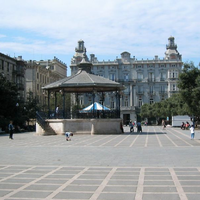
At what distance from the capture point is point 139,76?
106m

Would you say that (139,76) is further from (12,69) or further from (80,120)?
(80,120)

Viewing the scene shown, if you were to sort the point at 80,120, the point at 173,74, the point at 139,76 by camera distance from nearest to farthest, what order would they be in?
1. the point at 80,120
2. the point at 173,74
3. the point at 139,76

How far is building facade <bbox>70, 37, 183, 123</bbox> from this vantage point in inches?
4094

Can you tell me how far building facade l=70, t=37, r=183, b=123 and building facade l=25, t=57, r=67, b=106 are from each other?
5.66 meters

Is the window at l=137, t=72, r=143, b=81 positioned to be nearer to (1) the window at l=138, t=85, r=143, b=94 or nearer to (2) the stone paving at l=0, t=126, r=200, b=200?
(1) the window at l=138, t=85, r=143, b=94

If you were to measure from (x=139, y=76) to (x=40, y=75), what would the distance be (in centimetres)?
3204

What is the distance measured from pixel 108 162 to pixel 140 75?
93878mm

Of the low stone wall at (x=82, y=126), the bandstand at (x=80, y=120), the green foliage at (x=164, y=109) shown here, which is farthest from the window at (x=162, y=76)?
the low stone wall at (x=82, y=126)

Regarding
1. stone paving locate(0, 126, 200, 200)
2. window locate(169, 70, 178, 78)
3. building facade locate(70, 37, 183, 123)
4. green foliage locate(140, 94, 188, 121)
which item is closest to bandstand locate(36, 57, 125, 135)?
stone paving locate(0, 126, 200, 200)

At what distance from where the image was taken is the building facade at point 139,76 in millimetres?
104000

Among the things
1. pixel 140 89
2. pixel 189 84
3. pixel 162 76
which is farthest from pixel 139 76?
pixel 189 84

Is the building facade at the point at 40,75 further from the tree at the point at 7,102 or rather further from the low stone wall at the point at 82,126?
the low stone wall at the point at 82,126

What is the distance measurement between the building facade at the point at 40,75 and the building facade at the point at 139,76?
5661 millimetres

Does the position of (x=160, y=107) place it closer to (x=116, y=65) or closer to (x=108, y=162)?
(x=116, y=65)
